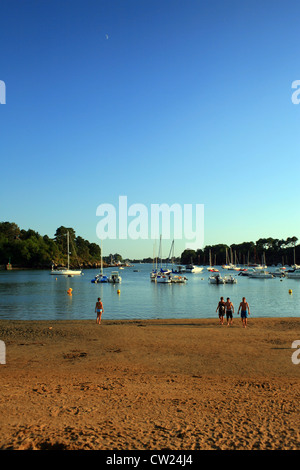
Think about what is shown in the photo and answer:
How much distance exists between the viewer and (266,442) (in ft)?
24.6

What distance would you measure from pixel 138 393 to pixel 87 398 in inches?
60.3

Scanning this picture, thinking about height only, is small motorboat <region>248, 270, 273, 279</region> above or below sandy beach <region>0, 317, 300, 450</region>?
below

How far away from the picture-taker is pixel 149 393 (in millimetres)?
10719

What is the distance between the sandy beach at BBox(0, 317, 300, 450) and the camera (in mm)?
7656

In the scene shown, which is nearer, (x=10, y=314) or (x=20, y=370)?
(x=20, y=370)

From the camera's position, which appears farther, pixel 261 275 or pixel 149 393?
pixel 261 275

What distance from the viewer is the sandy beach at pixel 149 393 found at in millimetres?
7656

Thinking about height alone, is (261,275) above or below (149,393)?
below

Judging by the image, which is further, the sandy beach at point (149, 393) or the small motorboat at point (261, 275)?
the small motorboat at point (261, 275)

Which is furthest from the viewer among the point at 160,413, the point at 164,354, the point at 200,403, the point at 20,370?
the point at 164,354
